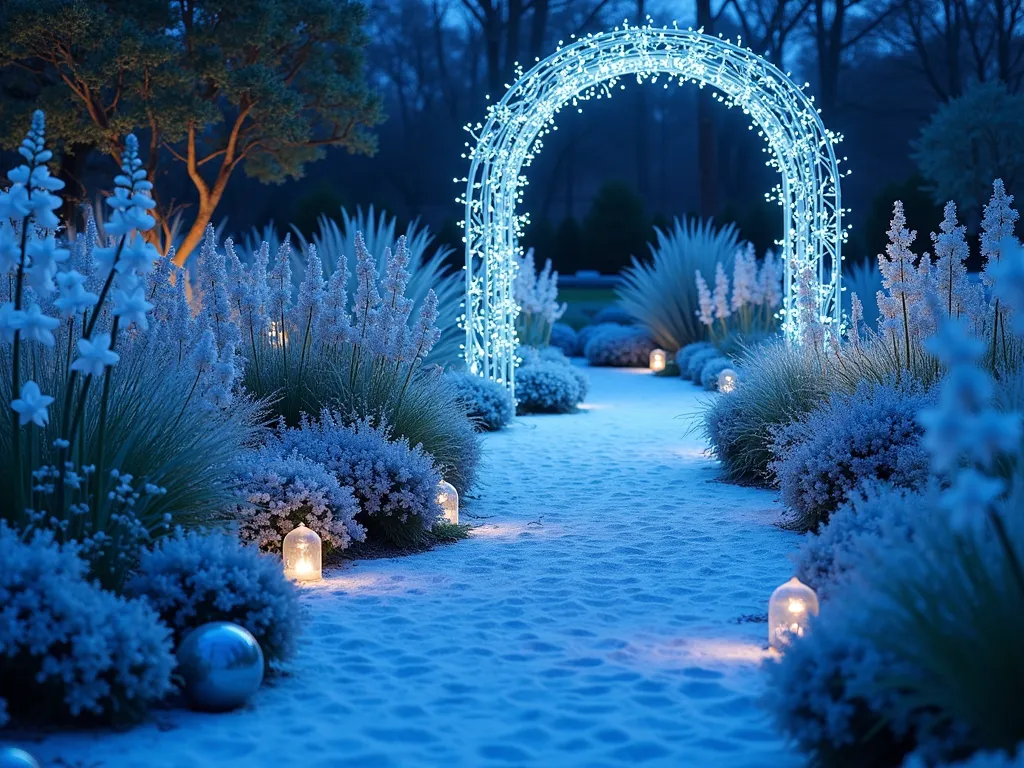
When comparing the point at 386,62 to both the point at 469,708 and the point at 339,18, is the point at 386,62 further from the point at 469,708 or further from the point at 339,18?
the point at 469,708

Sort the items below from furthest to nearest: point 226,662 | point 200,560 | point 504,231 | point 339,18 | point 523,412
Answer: point 339,18
point 523,412
point 504,231
point 200,560
point 226,662

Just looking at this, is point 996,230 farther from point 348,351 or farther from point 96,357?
point 96,357

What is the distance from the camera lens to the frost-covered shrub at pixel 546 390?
34.7ft

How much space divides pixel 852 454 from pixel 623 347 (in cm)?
1079

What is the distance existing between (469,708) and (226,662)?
0.66 metres

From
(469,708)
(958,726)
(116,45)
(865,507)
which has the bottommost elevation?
(469,708)

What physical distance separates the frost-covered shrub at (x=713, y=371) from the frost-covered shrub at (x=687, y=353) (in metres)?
1.47

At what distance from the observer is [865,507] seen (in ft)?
11.5

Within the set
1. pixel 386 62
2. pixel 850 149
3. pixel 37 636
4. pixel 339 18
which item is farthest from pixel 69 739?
pixel 850 149

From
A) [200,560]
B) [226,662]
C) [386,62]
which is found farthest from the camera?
[386,62]

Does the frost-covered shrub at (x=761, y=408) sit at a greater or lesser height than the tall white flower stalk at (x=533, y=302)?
lesser

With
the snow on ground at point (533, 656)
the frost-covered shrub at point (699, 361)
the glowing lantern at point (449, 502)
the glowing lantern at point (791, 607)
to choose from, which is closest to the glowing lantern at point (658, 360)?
the frost-covered shrub at point (699, 361)

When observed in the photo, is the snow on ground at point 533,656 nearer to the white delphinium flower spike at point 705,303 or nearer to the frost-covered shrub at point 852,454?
the frost-covered shrub at point 852,454

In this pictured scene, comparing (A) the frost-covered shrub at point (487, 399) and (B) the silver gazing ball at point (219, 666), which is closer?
(B) the silver gazing ball at point (219, 666)
